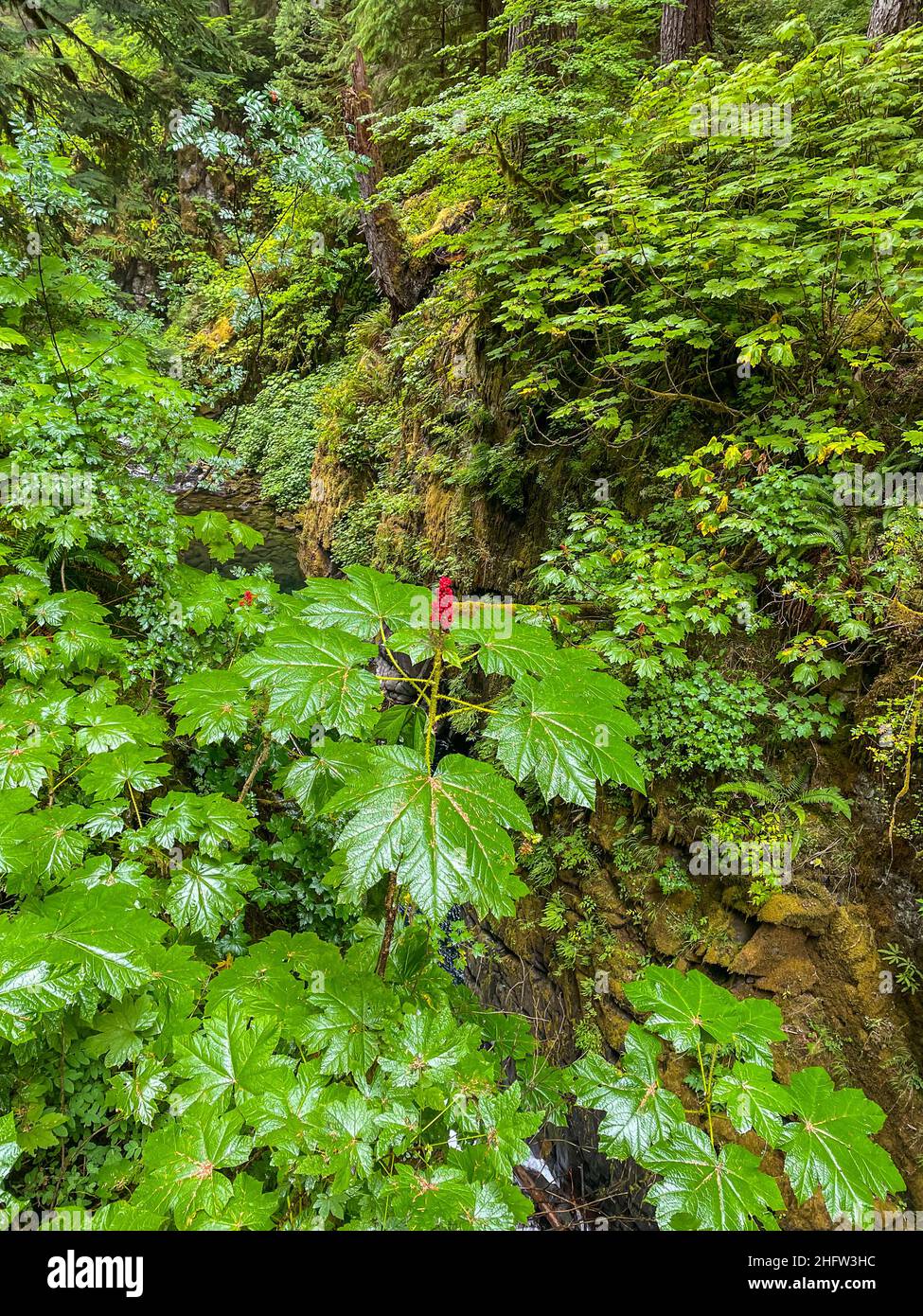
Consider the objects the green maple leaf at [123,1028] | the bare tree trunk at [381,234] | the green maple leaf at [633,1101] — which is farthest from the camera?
the bare tree trunk at [381,234]

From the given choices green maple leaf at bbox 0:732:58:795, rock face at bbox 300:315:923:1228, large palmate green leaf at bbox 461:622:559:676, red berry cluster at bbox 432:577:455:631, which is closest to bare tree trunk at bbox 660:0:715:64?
rock face at bbox 300:315:923:1228

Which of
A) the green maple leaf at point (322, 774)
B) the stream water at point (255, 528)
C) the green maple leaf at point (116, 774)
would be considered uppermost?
the stream water at point (255, 528)

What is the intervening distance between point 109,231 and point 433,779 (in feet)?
72.0

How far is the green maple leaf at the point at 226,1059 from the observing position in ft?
4.25

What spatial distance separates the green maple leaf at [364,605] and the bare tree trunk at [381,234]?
31.6 ft

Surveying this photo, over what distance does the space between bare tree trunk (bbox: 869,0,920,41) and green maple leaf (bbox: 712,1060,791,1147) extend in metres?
7.42

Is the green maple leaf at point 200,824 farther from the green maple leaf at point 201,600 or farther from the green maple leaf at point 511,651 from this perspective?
the green maple leaf at point 201,600

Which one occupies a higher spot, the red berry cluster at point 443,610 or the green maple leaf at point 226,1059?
the red berry cluster at point 443,610

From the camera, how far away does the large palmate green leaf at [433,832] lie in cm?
110

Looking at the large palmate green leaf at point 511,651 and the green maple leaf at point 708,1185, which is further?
the large palmate green leaf at point 511,651

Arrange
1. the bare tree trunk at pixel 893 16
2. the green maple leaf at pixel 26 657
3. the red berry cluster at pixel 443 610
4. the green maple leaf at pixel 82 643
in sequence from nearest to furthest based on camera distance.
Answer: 1. the red berry cluster at pixel 443 610
2. the green maple leaf at pixel 26 657
3. the green maple leaf at pixel 82 643
4. the bare tree trunk at pixel 893 16

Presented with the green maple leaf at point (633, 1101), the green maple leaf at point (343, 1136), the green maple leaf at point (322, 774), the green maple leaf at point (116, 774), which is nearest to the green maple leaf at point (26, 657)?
the green maple leaf at point (116, 774)

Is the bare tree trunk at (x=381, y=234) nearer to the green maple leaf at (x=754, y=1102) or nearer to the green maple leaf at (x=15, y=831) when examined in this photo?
the green maple leaf at (x=15, y=831)

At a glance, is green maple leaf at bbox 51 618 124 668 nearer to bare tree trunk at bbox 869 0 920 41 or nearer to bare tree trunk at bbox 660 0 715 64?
bare tree trunk at bbox 660 0 715 64
